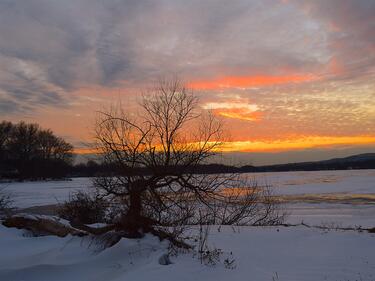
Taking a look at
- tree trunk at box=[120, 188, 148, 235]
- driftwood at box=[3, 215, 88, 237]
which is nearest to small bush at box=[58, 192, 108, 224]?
driftwood at box=[3, 215, 88, 237]

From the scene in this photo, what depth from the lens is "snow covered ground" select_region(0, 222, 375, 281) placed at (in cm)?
728

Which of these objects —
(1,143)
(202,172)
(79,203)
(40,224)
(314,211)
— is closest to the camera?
(40,224)

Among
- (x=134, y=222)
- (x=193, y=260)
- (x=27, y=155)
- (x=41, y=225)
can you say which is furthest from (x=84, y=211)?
(x=27, y=155)

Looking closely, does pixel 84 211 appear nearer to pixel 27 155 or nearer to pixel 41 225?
pixel 41 225

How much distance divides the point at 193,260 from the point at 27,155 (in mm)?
98502

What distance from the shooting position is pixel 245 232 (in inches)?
465

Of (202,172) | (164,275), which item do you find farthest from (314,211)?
(164,275)

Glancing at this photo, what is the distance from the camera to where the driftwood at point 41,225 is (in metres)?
11.2

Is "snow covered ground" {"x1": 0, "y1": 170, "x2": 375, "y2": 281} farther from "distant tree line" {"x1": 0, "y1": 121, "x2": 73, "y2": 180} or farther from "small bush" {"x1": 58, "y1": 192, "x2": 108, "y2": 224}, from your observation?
"distant tree line" {"x1": 0, "y1": 121, "x2": 73, "y2": 180}

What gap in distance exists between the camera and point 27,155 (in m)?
99.4

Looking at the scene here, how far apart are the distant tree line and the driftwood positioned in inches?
3360

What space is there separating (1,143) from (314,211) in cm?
9036

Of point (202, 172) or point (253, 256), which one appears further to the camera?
point (202, 172)

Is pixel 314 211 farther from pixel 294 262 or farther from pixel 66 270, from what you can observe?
pixel 66 270
